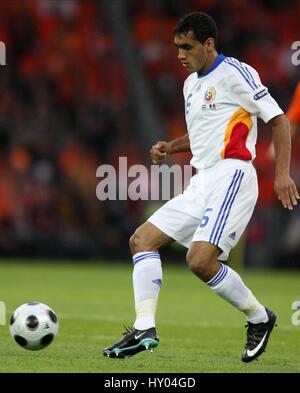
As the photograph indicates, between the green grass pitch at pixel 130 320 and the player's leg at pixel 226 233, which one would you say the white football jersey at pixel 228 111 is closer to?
the player's leg at pixel 226 233

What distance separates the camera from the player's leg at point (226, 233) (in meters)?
6.41

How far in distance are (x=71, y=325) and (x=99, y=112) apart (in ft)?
36.6

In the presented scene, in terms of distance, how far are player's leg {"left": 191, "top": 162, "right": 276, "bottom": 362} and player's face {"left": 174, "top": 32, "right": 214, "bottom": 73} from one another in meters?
0.68

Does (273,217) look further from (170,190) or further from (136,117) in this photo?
(136,117)

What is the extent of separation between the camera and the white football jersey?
6.48m

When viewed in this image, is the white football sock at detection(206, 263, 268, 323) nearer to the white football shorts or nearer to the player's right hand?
the white football shorts

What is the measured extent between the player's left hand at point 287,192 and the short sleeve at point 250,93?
0.42m

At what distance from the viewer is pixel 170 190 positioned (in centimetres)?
1622

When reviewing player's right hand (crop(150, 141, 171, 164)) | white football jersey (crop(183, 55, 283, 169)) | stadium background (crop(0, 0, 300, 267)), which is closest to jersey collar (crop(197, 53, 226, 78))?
white football jersey (crop(183, 55, 283, 169))

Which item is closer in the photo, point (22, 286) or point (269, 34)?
point (22, 286)

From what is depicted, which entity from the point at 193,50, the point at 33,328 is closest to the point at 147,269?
the point at 33,328

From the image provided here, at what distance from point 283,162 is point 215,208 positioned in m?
0.51
